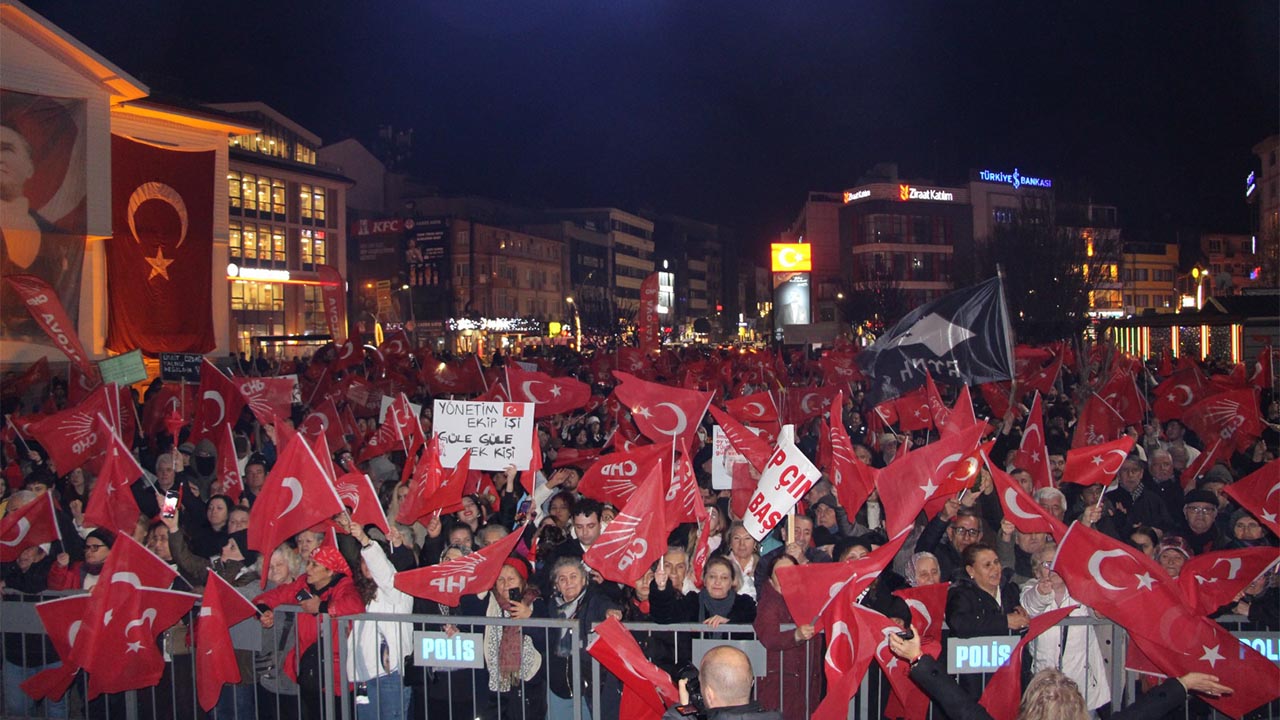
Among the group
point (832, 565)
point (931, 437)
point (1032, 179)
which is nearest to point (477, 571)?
point (832, 565)

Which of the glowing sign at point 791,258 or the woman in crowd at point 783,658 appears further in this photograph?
the glowing sign at point 791,258

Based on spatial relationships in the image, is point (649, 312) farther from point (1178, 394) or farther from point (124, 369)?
point (124, 369)

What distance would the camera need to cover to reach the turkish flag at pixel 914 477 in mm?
6504

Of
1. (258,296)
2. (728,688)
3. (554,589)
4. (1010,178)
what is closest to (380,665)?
(554,589)

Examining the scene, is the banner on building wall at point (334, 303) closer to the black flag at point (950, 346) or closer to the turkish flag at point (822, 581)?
the black flag at point (950, 346)

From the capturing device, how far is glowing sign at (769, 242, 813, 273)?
294 ft

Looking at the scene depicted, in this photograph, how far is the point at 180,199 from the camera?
34.8 metres

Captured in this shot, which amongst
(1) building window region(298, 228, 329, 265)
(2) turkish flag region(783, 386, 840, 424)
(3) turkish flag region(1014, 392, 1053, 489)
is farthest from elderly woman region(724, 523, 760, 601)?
(1) building window region(298, 228, 329, 265)

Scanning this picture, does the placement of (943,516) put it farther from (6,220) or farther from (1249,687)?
(6,220)

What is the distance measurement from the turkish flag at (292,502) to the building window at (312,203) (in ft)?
172

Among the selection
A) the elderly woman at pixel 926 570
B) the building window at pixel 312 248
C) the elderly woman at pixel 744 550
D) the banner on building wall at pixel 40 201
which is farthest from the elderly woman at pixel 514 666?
the building window at pixel 312 248

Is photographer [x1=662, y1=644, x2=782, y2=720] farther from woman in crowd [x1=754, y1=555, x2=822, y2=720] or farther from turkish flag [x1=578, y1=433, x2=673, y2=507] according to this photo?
turkish flag [x1=578, y1=433, x2=673, y2=507]

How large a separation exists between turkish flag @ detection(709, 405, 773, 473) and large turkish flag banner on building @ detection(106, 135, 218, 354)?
29.1m

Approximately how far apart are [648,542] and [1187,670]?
2.92 m
